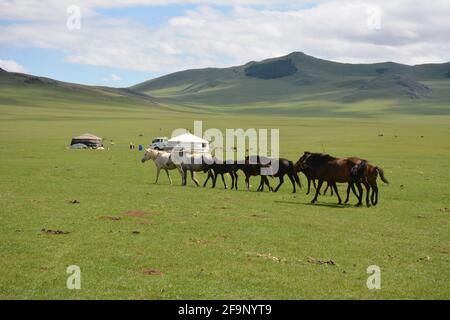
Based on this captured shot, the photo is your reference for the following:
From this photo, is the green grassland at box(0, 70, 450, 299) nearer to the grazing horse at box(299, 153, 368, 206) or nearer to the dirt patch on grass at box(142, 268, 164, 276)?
the dirt patch on grass at box(142, 268, 164, 276)

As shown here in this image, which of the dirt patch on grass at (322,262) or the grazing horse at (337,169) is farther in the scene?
the grazing horse at (337,169)

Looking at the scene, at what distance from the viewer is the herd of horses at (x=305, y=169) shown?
2202cm

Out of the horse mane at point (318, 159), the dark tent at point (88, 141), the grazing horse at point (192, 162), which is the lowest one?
the dark tent at point (88, 141)

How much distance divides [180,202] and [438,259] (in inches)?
396

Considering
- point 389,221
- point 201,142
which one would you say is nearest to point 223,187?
point 389,221

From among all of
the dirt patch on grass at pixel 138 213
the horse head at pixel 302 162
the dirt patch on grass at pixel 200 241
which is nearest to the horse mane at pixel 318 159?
the horse head at pixel 302 162

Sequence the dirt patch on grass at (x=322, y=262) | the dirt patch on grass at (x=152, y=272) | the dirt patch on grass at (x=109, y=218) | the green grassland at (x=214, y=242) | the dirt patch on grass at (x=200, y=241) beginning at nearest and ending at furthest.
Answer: the green grassland at (x=214, y=242)
the dirt patch on grass at (x=152, y=272)
the dirt patch on grass at (x=322, y=262)
the dirt patch on grass at (x=200, y=241)
the dirt patch on grass at (x=109, y=218)

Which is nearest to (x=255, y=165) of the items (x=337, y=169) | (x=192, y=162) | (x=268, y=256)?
(x=192, y=162)

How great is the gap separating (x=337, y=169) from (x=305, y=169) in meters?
3.02

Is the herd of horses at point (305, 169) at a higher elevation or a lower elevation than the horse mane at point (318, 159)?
lower

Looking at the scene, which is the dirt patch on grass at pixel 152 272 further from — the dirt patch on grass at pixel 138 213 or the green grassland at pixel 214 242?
the dirt patch on grass at pixel 138 213

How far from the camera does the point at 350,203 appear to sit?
74.6 ft
